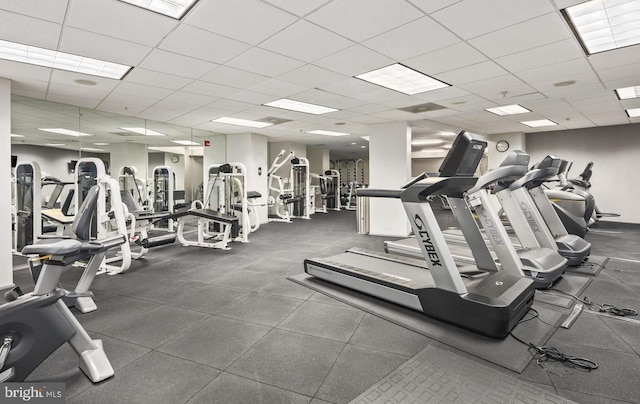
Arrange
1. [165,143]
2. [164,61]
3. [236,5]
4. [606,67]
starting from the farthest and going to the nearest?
[165,143], [606,67], [164,61], [236,5]

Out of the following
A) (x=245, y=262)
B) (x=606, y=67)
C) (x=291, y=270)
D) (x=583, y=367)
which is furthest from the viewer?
(x=245, y=262)

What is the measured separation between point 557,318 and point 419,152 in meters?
12.5

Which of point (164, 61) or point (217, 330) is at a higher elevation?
point (164, 61)

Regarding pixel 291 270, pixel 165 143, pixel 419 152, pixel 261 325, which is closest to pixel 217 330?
pixel 261 325

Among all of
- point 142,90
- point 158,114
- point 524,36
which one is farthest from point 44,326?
point 158,114

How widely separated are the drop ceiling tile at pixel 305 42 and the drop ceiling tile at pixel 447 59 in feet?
3.00

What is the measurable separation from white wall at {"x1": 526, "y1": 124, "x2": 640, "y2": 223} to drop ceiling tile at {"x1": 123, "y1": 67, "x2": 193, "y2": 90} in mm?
9801

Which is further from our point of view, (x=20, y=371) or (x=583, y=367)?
(x=583, y=367)

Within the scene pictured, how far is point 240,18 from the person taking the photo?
96.3 inches

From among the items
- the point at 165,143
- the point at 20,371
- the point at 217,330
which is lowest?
the point at 217,330

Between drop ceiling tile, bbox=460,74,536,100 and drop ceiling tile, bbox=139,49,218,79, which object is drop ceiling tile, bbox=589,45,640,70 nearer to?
drop ceiling tile, bbox=460,74,536,100

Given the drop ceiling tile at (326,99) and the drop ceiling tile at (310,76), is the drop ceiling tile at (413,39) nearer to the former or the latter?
the drop ceiling tile at (310,76)

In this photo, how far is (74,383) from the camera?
182 centimetres

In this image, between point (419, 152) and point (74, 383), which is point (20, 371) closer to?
point (74, 383)
